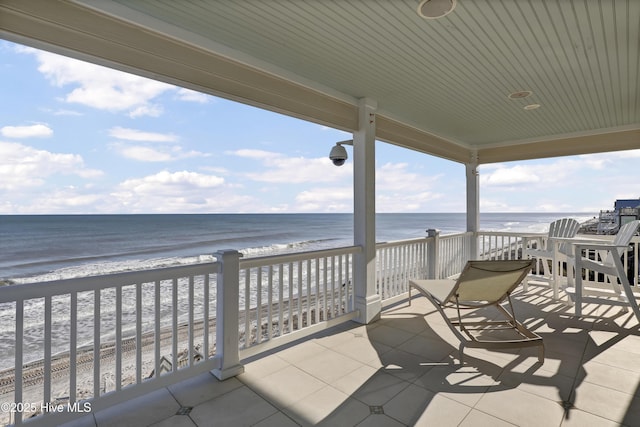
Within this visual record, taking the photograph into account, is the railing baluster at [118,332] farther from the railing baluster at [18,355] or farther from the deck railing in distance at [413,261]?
the deck railing in distance at [413,261]

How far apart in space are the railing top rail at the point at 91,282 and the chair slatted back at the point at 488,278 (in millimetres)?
2067

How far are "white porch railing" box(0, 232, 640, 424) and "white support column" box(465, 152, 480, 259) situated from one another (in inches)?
4.5

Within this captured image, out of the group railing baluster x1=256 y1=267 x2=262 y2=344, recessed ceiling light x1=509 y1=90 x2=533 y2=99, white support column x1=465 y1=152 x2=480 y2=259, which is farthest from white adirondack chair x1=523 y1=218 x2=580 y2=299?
railing baluster x1=256 y1=267 x2=262 y2=344

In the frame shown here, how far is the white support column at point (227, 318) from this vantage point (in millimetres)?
2318

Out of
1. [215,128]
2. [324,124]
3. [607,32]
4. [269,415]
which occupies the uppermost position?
[215,128]

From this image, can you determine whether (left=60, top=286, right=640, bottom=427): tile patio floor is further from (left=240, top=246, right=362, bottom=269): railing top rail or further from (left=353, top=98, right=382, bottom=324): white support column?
(left=240, top=246, right=362, bottom=269): railing top rail

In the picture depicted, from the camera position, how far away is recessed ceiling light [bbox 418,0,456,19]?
1791 millimetres

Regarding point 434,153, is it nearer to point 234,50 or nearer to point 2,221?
point 234,50

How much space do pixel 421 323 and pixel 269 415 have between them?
215 cm

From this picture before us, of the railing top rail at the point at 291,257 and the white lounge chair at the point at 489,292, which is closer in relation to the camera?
the white lounge chair at the point at 489,292

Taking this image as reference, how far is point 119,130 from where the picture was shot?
18.1 metres

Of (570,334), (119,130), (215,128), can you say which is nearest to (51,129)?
(119,130)

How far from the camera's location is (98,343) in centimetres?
181

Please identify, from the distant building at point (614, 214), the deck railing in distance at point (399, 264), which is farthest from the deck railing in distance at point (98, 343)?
the distant building at point (614, 214)
